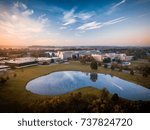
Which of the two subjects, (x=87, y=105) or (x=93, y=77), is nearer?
(x=87, y=105)

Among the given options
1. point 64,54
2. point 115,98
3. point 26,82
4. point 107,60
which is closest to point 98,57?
point 107,60

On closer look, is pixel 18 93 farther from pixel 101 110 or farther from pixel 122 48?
pixel 122 48

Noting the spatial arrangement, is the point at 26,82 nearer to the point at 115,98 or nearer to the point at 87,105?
the point at 87,105

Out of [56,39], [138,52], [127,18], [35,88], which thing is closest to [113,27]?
[127,18]

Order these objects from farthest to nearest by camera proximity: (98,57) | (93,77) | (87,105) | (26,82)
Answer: (98,57) < (93,77) < (26,82) < (87,105)

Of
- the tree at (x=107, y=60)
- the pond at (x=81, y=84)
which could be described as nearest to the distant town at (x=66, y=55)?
the tree at (x=107, y=60)

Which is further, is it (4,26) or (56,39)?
(56,39)
